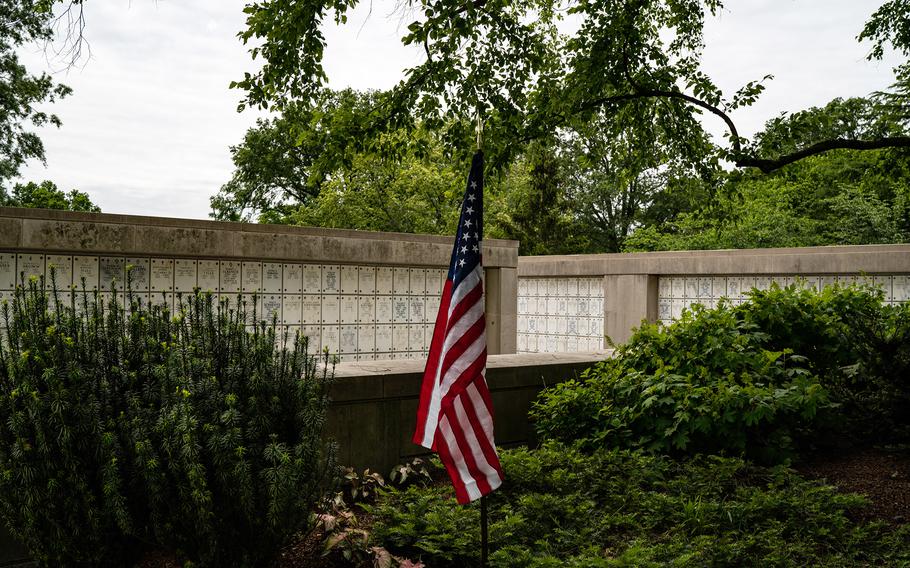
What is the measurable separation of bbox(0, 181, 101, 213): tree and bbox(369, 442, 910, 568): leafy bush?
34.9 m

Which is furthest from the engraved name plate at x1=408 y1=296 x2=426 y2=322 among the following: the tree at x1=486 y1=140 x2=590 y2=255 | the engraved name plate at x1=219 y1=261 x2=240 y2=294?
the tree at x1=486 y1=140 x2=590 y2=255

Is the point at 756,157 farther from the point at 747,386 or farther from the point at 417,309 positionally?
the point at 417,309

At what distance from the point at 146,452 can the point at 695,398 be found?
429 centimetres

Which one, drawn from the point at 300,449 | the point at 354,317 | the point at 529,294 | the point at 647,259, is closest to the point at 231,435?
the point at 300,449

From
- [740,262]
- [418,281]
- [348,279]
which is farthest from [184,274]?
[740,262]

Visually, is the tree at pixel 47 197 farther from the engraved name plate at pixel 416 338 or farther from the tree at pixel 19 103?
the engraved name plate at pixel 416 338

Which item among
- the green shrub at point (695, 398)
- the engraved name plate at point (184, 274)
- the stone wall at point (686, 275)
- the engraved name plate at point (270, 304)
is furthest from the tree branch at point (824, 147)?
the engraved name plate at point (184, 274)

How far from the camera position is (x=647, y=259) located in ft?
47.6

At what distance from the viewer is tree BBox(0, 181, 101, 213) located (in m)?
37.5

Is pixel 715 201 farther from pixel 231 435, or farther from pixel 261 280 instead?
pixel 231 435

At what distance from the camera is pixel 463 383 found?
4344mm

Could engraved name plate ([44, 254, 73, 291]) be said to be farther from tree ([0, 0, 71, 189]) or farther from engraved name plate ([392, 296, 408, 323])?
tree ([0, 0, 71, 189])

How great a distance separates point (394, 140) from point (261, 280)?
2.69 meters

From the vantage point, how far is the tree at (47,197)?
123ft
